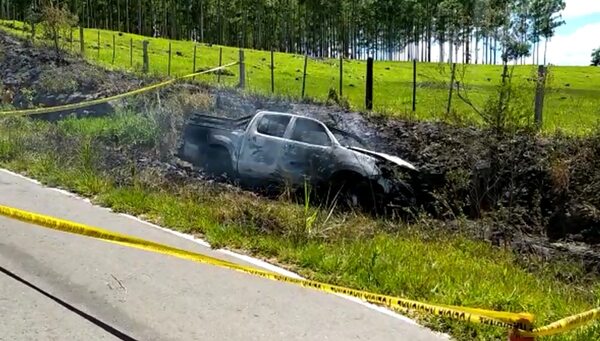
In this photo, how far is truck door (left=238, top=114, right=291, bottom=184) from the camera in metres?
11.0

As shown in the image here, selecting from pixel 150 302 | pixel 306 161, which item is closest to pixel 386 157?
pixel 306 161

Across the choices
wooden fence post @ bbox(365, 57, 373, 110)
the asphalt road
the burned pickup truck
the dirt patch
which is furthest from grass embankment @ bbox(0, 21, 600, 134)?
the asphalt road

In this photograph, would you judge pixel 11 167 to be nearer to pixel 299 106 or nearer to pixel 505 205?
pixel 299 106

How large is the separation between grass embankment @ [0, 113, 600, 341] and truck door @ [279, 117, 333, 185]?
4.23 ft

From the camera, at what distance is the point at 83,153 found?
10.5 meters

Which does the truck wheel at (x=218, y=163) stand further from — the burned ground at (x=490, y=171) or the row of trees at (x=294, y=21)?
the row of trees at (x=294, y=21)

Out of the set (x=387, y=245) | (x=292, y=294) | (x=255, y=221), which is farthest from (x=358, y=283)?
(x=255, y=221)

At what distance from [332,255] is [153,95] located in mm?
11374

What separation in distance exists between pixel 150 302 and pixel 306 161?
628cm

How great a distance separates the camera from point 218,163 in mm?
12070

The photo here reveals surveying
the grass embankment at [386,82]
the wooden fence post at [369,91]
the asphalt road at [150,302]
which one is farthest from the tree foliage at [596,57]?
the asphalt road at [150,302]

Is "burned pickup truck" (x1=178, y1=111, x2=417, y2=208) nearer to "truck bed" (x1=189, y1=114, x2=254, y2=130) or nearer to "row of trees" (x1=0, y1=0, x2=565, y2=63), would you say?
"truck bed" (x1=189, y1=114, x2=254, y2=130)

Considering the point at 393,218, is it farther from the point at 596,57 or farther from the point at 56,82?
the point at 596,57

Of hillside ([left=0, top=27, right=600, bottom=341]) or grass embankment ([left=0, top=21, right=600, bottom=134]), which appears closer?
hillside ([left=0, top=27, right=600, bottom=341])
